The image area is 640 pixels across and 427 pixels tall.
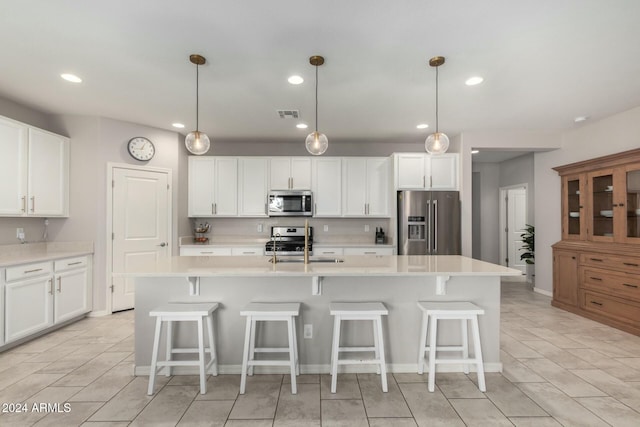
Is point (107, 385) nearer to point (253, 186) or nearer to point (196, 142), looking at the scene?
point (196, 142)

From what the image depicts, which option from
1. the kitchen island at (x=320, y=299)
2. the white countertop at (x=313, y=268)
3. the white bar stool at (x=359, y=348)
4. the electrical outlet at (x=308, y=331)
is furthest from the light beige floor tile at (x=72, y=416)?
the white bar stool at (x=359, y=348)

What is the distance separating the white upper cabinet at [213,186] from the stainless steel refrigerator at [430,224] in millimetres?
2675

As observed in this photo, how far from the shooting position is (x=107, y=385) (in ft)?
7.91

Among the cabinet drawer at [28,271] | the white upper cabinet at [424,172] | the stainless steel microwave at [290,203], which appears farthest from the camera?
the stainless steel microwave at [290,203]

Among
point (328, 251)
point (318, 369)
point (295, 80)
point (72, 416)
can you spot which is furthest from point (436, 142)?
point (72, 416)

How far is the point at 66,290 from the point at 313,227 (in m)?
3.39

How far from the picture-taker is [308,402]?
7.16 feet

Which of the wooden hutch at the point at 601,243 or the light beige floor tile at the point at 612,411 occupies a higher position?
the wooden hutch at the point at 601,243

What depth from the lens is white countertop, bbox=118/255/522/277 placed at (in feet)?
7.47

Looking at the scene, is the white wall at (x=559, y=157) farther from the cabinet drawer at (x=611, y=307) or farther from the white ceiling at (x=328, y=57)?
the cabinet drawer at (x=611, y=307)

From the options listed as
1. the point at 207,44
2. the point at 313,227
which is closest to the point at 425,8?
the point at 207,44

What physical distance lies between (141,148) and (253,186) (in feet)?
5.40

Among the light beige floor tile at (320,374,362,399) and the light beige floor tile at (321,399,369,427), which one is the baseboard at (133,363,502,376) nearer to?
the light beige floor tile at (320,374,362,399)

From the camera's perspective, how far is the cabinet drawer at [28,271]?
9.86 ft
